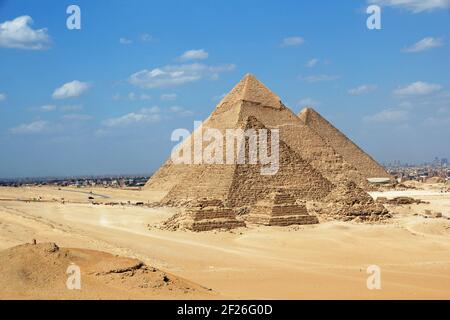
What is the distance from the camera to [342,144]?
6359 cm

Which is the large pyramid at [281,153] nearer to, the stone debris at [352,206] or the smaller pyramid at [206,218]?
the stone debris at [352,206]

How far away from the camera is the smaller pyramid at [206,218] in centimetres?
2458

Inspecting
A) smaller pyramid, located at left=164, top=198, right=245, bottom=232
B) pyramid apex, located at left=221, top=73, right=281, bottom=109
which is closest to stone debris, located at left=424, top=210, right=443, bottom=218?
smaller pyramid, located at left=164, top=198, right=245, bottom=232

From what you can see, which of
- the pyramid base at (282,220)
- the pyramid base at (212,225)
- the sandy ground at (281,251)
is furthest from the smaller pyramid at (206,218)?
the pyramid base at (282,220)

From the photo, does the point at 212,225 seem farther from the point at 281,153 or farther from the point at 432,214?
the point at 432,214

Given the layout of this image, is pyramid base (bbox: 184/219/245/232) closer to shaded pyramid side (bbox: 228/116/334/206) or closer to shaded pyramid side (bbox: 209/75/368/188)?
shaded pyramid side (bbox: 228/116/334/206)

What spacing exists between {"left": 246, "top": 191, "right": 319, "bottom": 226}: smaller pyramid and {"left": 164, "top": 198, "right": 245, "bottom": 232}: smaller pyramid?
1396 mm

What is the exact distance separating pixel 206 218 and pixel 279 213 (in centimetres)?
343

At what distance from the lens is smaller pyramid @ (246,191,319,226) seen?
26.1 m

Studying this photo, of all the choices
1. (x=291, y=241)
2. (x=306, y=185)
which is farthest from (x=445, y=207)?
(x=291, y=241)

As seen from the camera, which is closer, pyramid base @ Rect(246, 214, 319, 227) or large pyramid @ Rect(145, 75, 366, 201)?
pyramid base @ Rect(246, 214, 319, 227)

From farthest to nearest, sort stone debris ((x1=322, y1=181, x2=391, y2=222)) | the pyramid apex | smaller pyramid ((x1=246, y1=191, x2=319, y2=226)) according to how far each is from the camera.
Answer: the pyramid apex < stone debris ((x1=322, y1=181, x2=391, y2=222)) < smaller pyramid ((x1=246, y1=191, x2=319, y2=226))

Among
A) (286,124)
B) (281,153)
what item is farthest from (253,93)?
(281,153)

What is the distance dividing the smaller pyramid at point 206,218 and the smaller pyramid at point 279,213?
1.40 m
